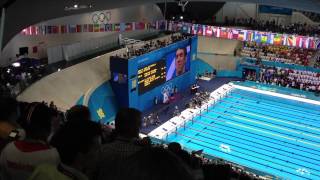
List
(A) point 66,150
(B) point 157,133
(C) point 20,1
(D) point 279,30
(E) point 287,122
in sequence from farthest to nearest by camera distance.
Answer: (D) point 279,30 → (E) point 287,122 → (B) point 157,133 → (C) point 20,1 → (A) point 66,150

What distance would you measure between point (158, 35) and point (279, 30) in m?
7.99

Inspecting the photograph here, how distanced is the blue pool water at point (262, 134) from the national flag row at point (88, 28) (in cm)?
764

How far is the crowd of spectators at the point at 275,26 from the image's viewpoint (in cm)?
2541

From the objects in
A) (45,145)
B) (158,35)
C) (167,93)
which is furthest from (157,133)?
(45,145)

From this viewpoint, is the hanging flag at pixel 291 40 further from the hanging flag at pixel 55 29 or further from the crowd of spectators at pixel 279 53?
the hanging flag at pixel 55 29

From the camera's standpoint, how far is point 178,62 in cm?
2169

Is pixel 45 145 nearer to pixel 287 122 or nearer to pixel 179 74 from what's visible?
pixel 287 122

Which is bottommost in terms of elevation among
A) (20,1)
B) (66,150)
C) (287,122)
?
(287,122)

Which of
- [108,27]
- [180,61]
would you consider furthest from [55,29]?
[180,61]

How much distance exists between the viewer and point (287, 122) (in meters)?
19.0

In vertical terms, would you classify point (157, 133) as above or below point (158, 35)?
below

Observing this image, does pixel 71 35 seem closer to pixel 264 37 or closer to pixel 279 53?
pixel 264 37

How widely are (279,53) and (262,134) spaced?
407 inches

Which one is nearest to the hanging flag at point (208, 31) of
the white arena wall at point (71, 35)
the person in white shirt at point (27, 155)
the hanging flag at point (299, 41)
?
the white arena wall at point (71, 35)
